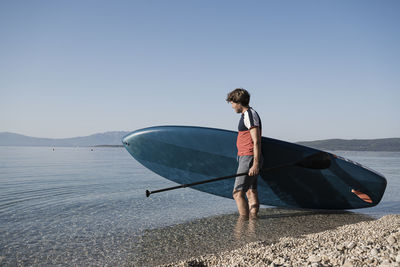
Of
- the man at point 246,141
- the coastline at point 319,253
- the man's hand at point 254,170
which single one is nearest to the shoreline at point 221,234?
the coastline at point 319,253

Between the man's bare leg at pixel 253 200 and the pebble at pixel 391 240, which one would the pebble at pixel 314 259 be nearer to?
the pebble at pixel 391 240

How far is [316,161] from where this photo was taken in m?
3.94

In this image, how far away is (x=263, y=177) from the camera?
419cm

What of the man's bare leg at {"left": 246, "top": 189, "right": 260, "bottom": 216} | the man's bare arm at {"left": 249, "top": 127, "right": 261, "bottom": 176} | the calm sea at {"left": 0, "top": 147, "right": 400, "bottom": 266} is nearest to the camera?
the calm sea at {"left": 0, "top": 147, "right": 400, "bottom": 266}

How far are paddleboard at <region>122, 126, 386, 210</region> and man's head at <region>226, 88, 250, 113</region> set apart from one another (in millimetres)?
759

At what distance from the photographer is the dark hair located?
3348 mm

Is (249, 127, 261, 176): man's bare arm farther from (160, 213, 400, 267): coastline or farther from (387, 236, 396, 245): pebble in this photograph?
(387, 236, 396, 245): pebble

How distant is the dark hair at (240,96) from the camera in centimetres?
335

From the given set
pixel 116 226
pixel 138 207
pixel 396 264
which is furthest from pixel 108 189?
pixel 396 264

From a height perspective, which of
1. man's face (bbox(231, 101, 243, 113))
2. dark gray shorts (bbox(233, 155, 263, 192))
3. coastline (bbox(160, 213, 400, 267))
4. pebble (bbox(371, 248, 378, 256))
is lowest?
coastline (bbox(160, 213, 400, 267))

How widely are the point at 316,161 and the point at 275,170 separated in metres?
0.59

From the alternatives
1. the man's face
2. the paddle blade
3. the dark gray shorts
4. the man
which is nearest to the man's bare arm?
the man

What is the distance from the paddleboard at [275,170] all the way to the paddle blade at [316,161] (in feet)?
0.16

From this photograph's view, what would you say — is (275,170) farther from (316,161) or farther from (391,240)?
(391,240)
